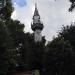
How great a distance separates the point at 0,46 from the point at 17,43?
25.2m

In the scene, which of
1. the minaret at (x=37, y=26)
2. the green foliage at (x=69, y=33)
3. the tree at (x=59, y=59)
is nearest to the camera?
the tree at (x=59, y=59)

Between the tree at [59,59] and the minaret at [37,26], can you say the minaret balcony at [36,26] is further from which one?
the tree at [59,59]

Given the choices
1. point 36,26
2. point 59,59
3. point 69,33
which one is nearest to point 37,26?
point 36,26

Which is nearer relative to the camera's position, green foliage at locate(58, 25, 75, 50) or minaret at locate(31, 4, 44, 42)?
green foliage at locate(58, 25, 75, 50)

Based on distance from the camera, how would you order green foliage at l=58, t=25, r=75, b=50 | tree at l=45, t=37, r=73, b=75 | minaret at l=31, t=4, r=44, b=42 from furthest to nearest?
minaret at l=31, t=4, r=44, b=42, green foliage at l=58, t=25, r=75, b=50, tree at l=45, t=37, r=73, b=75

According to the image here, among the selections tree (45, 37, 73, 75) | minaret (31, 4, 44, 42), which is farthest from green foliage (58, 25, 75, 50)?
minaret (31, 4, 44, 42)

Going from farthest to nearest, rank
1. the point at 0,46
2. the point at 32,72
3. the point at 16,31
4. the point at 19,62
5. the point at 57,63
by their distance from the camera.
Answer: the point at 16,31 → the point at 19,62 → the point at 32,72 → the point at 57,63 → the point at 0,46

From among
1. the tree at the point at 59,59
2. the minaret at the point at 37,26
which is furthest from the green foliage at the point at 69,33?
the minaret at the point at 37,26

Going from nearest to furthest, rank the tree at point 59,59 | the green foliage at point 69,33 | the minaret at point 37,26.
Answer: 1. the tree at point 59,59
2. the green foliage at point 69,33
3. the minaret at point 37,26

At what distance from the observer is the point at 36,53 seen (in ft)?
205

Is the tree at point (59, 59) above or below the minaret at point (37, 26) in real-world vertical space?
below

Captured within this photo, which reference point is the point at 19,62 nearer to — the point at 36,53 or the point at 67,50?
the point at 36,53

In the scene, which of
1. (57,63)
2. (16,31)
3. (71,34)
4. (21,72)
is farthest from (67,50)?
(16,31)

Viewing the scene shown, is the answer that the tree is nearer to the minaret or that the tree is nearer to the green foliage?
the green foliage
